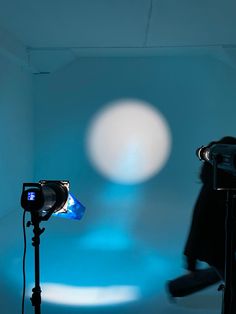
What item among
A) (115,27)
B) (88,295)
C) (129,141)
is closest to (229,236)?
(88,295)

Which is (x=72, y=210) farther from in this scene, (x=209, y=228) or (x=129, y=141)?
(x=129, y=141)

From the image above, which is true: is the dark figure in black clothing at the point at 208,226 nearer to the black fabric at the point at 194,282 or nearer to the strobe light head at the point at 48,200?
the black fabric at the point at 194,282

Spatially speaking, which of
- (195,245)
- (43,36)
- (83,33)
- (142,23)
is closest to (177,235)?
(195,245)

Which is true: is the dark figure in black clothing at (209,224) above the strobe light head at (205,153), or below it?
below

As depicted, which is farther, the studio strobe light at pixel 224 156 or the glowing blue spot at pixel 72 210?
the glowing blue spot at pixel 72 210

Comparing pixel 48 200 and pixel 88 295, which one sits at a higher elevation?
pixel 48 200

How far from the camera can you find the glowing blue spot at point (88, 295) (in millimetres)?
1982

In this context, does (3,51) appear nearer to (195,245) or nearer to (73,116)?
(73,116)

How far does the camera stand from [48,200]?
133cm

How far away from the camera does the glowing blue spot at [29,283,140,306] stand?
6.50 feet

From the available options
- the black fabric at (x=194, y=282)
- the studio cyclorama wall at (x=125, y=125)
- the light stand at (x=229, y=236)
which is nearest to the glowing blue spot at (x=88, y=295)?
the black fabric at (x=194, y=282)

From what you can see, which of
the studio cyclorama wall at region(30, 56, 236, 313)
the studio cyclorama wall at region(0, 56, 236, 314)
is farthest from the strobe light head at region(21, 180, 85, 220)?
the studio cyclorama wall at region(30, 56, 236, 313)

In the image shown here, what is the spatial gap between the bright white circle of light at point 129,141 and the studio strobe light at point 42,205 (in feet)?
12.5

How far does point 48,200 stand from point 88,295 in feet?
3.31
